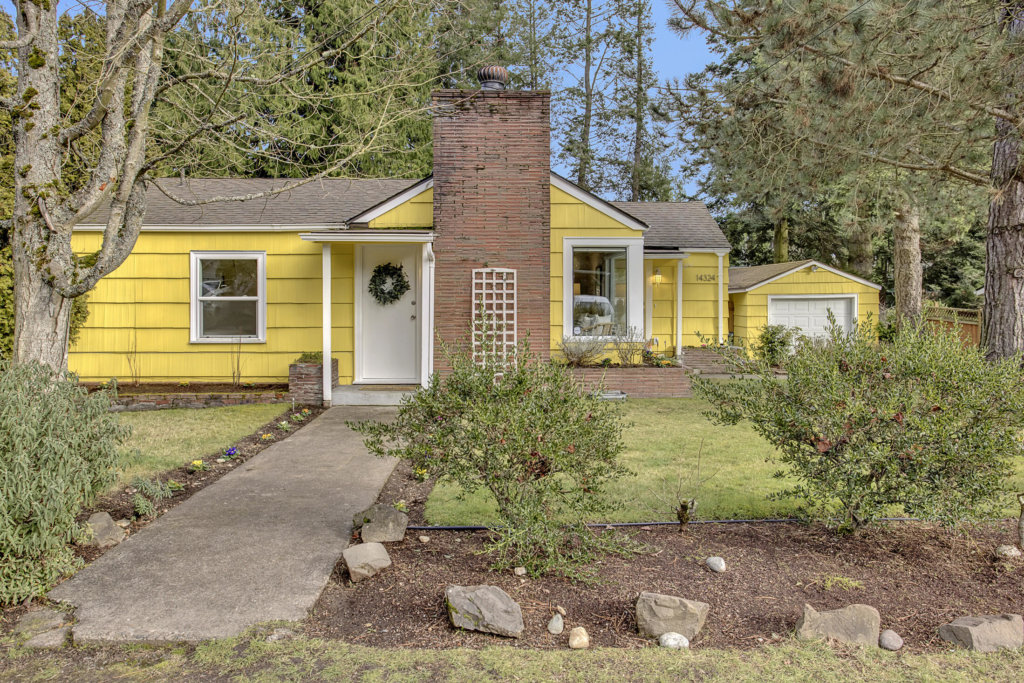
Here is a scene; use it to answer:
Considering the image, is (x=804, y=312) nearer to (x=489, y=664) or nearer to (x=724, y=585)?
(x=724, y=585)

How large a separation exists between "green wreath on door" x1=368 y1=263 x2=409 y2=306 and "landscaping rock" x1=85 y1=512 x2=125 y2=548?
21.8 ft

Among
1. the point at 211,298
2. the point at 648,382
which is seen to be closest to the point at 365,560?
the point at 648,382

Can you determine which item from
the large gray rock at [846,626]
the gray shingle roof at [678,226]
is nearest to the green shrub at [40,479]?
the large gray rock at [846,626]

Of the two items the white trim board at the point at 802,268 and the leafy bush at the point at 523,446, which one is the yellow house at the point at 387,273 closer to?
the leafy bush at the point at 523,446

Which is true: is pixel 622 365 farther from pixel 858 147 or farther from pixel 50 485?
pixel 50 485

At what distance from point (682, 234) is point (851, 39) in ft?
26.3

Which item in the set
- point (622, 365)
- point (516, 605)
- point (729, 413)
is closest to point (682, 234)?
point (622, 365)

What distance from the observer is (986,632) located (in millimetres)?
2900

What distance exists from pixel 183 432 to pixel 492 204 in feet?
16.4

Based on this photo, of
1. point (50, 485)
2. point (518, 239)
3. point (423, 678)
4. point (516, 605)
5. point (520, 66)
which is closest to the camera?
point (423, 678)

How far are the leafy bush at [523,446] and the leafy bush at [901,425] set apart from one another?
3.48ft

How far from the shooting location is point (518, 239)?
9836mm

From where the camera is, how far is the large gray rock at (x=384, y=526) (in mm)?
4133

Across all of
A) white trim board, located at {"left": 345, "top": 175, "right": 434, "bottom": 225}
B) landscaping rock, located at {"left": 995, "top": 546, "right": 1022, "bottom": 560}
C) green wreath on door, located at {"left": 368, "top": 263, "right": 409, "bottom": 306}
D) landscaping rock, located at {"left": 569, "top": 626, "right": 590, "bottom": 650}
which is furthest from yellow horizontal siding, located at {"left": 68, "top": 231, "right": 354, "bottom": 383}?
landscaping rock, located at {"left": 995, "top": 546, "right": 1022, "bottom": 560}
